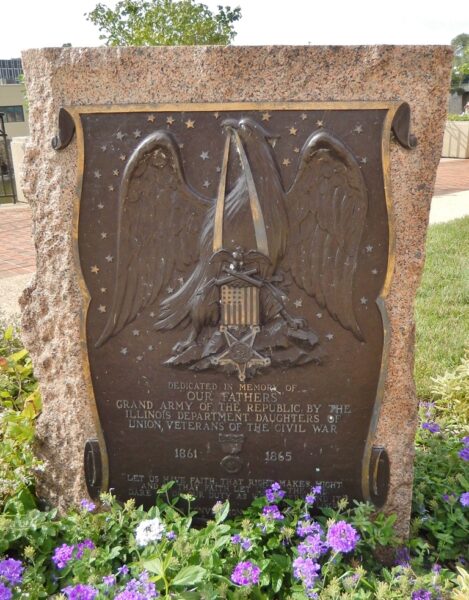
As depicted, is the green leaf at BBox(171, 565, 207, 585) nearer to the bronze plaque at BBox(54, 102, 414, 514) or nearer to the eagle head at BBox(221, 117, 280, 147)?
the bronze plaque at BBox(54, 102, 414, 514)

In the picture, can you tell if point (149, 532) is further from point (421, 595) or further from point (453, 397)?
point (453, 397)

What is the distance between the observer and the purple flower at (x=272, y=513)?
7.59ft

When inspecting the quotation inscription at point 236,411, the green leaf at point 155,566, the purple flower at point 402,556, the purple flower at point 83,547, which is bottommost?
the purple flower at point 402,556

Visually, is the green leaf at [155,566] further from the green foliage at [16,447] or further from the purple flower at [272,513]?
the green foliage at [16,447]

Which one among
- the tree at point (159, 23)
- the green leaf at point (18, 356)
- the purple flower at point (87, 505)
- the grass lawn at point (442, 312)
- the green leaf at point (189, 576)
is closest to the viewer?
the green leaf at point (189, 576)

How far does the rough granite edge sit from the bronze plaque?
0.07 metres

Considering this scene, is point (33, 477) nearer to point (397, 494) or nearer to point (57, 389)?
point (57, 389)

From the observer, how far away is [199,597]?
6.61 feet

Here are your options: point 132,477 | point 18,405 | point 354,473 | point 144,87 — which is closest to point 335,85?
point 144,87

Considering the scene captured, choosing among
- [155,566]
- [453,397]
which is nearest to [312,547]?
[155,566]

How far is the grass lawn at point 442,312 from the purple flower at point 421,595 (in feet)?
5.80

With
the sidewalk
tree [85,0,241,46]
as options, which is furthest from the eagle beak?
tree [85,0,241,46]

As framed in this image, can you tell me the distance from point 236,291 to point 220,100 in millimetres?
719

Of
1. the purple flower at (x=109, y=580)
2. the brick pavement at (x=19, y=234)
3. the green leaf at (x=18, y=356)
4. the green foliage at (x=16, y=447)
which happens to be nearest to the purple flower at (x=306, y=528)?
the purple flower at (x=109, y=580)
